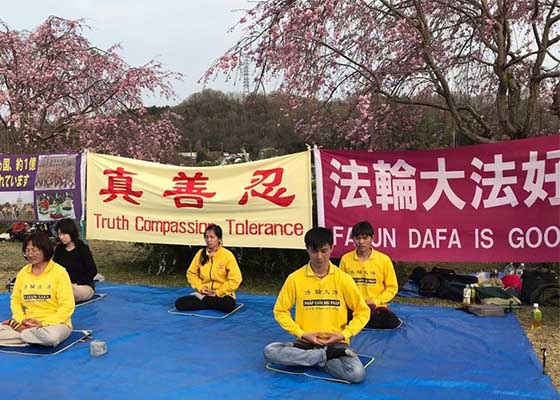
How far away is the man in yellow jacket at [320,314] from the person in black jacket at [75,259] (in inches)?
116

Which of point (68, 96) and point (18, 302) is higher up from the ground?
point (68, 96)

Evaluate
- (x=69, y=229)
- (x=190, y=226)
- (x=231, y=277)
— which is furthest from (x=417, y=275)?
(x=69, y=229)

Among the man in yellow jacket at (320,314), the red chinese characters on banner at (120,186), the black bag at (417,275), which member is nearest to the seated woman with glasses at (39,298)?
the man in yellow jacket at (320,314)

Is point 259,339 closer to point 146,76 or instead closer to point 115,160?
point 115,160

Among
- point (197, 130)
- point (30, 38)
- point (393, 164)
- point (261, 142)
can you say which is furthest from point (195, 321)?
Result: point (197, 130)

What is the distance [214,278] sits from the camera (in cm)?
573

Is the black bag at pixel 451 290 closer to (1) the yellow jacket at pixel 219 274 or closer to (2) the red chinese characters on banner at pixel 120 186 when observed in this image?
(1) the yellow jacket at pixel 219 274

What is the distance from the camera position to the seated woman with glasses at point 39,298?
4461 millimetres

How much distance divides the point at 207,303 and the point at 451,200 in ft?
9.85

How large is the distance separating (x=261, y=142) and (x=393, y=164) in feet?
17.9

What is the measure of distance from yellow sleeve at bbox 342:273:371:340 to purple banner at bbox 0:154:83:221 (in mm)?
5030

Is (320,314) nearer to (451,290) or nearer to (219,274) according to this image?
(219,274)

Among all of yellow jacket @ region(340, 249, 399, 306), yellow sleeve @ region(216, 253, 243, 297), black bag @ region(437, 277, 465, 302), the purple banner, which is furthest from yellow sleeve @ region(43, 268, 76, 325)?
black bag @ region(437, 277, 465, 302)

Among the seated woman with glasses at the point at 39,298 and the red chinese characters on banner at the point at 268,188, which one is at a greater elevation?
the red chinese characters on banner at the point at 268,188
